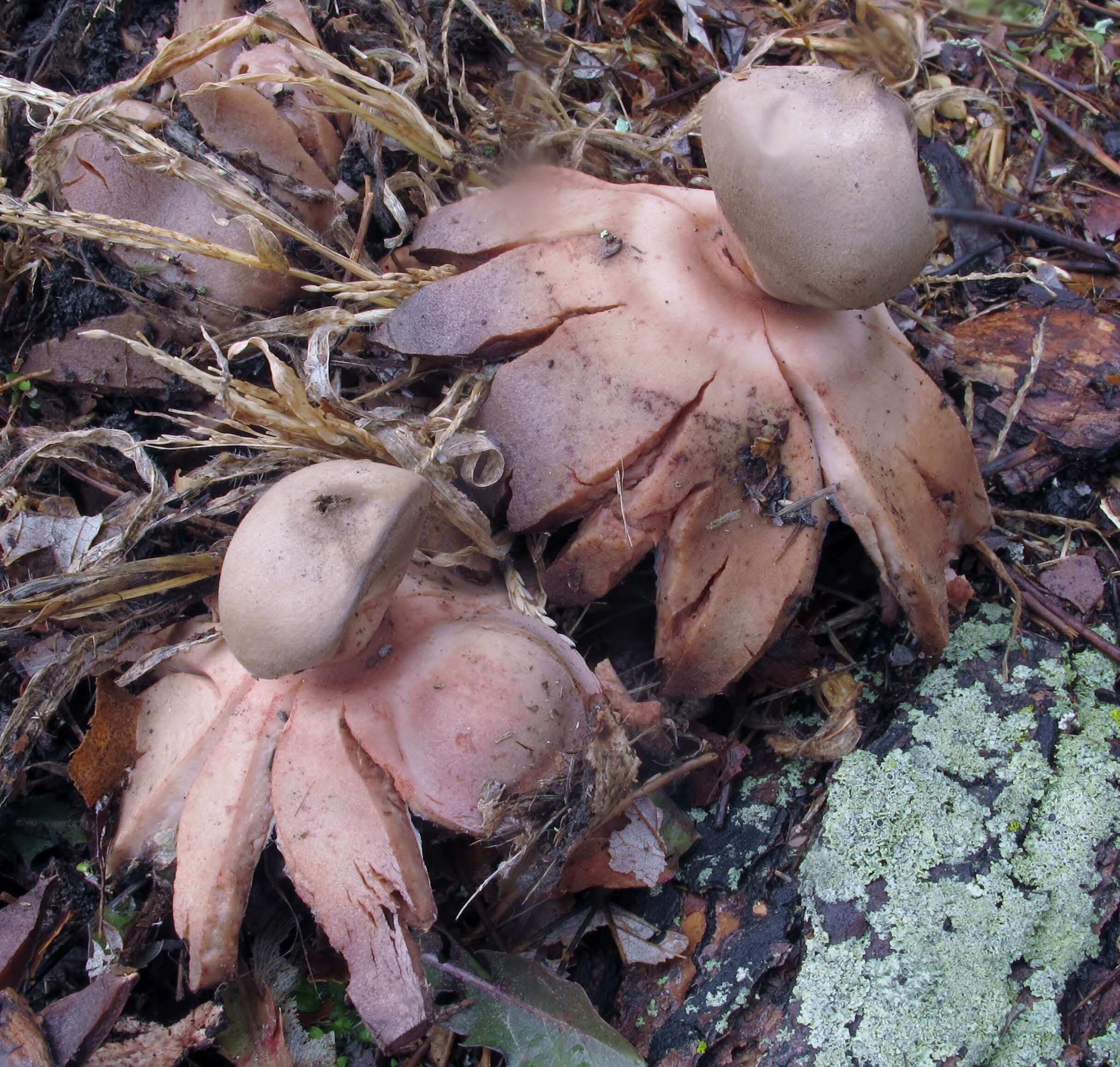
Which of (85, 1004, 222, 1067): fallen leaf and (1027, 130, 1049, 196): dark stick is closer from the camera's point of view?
(85, 1004, 222, 1067): fallen leaf

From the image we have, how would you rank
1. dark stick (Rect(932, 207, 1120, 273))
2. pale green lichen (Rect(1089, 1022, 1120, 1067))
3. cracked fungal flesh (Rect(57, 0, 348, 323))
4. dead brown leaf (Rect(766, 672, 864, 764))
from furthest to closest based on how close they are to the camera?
dark stick (Rect(932, 207, 1120, 273)) < cracked fungal flesh (Rect(57, 0, 348, 323)) < dead brown leaf (Rect(766, 672, 864, 764)) < pale green lichen (Rect(1089, 1022, 1120, 1067))

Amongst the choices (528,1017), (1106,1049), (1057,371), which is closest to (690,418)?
(1057,371)

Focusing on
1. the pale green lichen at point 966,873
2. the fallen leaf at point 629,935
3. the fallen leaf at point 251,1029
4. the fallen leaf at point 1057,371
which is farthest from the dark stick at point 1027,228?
the fallen leaf at point 251,1029

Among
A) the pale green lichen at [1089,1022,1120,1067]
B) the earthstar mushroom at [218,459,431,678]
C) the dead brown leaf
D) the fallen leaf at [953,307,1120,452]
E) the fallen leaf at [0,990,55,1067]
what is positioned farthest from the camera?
the fallen leaf at [953,307,1120,452]

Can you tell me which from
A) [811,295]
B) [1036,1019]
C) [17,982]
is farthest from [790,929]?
[17,982]

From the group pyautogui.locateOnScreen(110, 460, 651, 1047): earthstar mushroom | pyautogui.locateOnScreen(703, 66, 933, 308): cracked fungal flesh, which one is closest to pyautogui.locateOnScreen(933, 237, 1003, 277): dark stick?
pyautogui.locateOnScreen(703, 66, 933, 308): cracked fungal flesh

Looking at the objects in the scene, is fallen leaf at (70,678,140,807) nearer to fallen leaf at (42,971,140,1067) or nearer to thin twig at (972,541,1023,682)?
fallen leaf at (42,971,140,1067)

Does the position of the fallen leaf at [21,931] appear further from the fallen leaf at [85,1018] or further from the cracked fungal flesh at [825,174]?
the cracked fungal flesh at [825,174]
